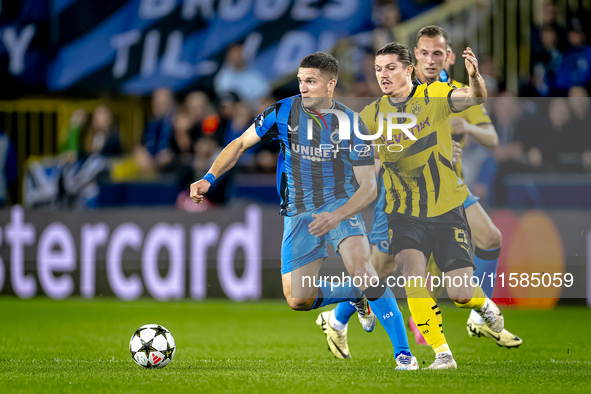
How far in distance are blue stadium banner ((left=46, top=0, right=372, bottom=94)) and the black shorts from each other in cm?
707

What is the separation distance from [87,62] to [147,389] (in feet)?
29.5

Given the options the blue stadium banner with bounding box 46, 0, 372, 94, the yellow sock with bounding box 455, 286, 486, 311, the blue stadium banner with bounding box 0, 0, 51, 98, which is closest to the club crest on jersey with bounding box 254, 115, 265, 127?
the yellow sock with bounding box 455, 286, 486, 311

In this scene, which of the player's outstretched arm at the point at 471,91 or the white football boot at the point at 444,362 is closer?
the player's outstretched arm at the point at 471,91

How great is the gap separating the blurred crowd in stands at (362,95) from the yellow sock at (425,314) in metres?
3.56

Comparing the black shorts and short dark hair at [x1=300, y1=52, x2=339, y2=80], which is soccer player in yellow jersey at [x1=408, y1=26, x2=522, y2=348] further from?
short dark hair at [x1=300, y1=52, x2=339, y2=80]

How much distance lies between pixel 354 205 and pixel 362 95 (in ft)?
13.7

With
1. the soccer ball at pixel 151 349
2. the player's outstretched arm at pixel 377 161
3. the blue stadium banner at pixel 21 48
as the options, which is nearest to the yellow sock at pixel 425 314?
the player's outstretched arm at pixel 377 161

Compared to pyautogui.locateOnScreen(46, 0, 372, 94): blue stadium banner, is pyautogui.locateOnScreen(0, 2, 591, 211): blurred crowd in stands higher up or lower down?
lower down

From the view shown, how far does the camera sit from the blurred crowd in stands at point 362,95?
29.1 ft

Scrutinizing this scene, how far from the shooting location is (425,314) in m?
5.23

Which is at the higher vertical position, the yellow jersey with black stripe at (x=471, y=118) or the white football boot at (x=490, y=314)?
the yellow jersey with black stripe at (x=471, y=118)

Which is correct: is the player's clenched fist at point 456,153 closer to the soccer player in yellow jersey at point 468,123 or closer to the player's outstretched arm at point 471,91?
the soccer player in yellow jersey at point 468,123

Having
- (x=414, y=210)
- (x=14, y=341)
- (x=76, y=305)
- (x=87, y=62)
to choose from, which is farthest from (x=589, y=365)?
(x=87, y=62)

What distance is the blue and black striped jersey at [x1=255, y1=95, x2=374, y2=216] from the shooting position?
555 cm
